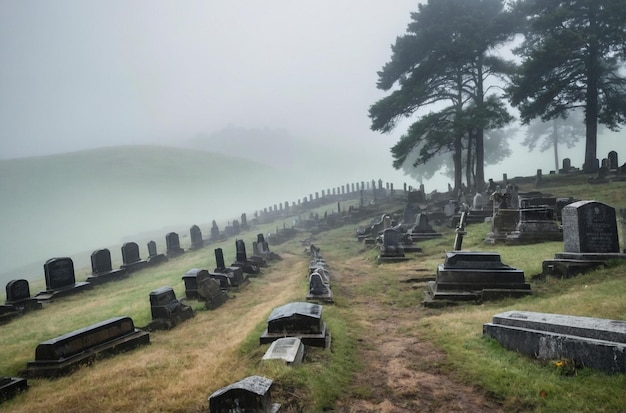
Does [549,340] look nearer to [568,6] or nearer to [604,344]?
[604,344]

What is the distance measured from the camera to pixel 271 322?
22.1ft

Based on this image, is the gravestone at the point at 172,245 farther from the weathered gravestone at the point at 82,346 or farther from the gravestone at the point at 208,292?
the weathered gravestone at the point at 82,346

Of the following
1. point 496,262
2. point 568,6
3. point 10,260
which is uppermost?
point 568,6

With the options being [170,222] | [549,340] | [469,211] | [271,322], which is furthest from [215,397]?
[170,222]

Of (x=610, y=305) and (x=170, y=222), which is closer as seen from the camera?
(x=610, y=305)

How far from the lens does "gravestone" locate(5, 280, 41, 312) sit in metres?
13.0

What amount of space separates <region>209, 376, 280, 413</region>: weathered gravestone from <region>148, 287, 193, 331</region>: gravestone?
6606mm

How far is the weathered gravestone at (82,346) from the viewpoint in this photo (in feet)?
22.6

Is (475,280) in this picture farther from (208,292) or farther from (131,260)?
(131,260)

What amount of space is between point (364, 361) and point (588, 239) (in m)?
7.33

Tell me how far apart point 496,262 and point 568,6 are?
89.1 ft

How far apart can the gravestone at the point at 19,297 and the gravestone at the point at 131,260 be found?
6.05m

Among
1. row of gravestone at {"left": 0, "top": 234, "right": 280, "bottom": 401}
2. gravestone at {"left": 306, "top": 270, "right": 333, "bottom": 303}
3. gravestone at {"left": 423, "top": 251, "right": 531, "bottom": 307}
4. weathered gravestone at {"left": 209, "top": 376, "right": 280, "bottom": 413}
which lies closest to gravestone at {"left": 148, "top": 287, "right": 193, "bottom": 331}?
row of gravestone at {"left": 0, "top": 234, "right": 280, "bottom": 401}

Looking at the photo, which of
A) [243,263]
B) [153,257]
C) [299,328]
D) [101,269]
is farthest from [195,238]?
[299,328]
